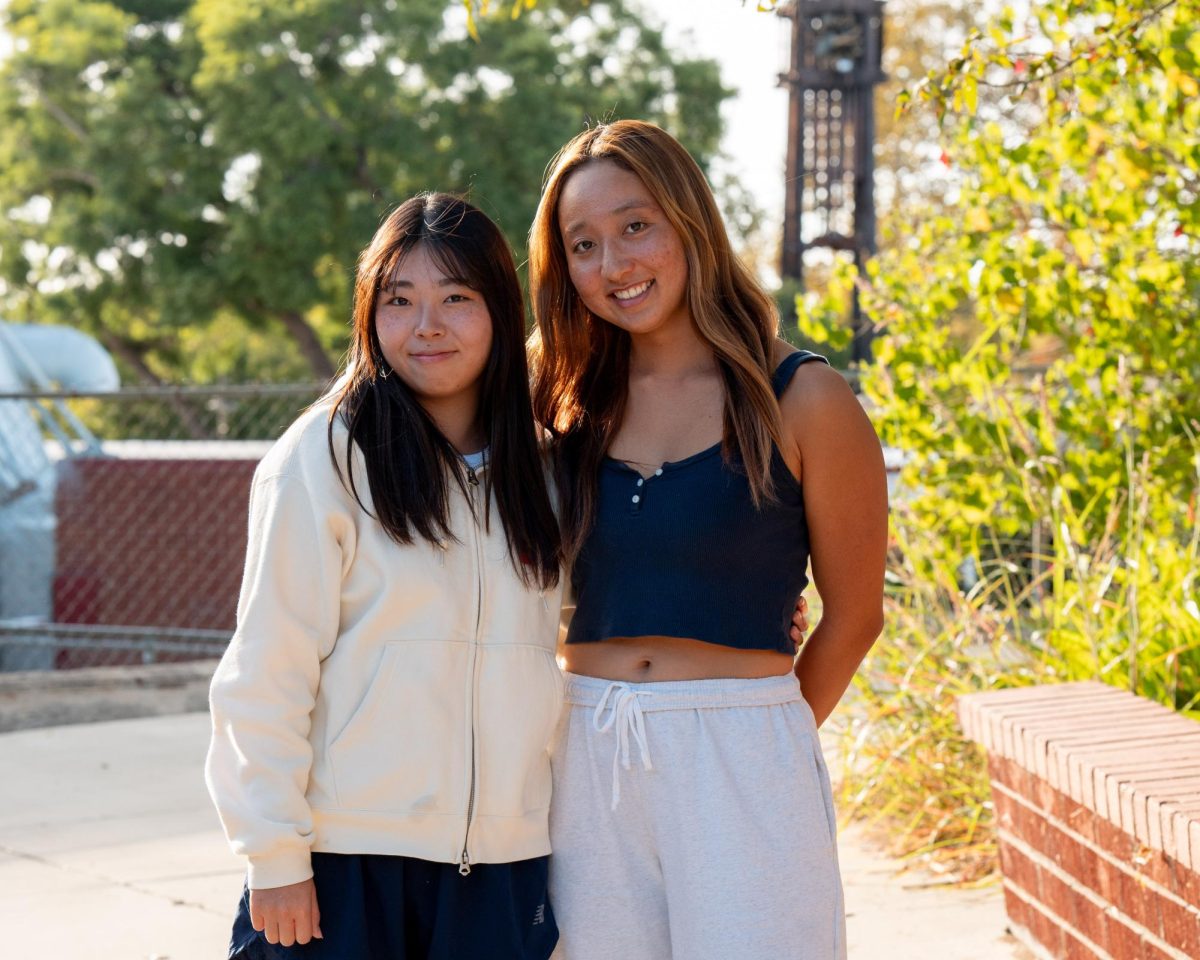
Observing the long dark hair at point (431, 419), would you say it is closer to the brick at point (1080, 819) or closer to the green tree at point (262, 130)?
the brick at point (1080, 819)

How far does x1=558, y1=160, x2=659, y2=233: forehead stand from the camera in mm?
2689

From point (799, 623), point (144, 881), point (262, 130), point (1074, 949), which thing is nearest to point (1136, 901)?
point (1074, 949)

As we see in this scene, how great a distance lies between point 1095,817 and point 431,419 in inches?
70.6

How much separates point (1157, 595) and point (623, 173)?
8.33 feet

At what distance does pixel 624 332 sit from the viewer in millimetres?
2891


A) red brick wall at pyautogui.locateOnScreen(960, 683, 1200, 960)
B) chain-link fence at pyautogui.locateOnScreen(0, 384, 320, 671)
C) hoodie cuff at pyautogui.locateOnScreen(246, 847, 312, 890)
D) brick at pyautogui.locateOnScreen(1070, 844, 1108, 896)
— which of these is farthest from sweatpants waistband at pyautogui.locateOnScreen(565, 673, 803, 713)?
chain-link fence at pyautogui.locateOnScreen(0, 384, 320, 671)

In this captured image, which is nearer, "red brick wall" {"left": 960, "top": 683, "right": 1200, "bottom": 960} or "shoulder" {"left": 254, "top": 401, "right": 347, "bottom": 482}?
"shoulder" {"left": 254, "top": 401, "right": 347, "bottom": 482}

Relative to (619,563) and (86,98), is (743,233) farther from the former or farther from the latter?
(619,563)

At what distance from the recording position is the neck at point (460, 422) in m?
2.65

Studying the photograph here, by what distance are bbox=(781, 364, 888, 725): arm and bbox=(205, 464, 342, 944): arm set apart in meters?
0.78

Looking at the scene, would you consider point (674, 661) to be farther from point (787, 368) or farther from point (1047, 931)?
point (1047, 931)

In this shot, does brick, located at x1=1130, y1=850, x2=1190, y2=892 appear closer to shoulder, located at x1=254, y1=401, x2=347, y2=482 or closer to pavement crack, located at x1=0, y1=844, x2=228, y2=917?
shoulder, located at x1=254, y1=401, x2=347, y2=482

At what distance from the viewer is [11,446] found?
11.7 m

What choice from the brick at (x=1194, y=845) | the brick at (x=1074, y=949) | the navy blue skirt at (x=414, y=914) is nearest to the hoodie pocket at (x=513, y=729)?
the navy blue skirt at (x=414, y=914)
